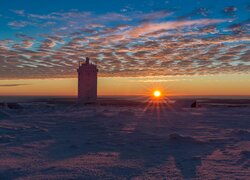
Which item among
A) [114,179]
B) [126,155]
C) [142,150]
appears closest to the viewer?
[114,179]

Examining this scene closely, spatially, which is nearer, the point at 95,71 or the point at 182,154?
the point at 182,154

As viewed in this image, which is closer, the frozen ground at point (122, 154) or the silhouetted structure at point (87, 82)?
the frozen ground at point (122, 154)

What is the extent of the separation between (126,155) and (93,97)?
25701 mm

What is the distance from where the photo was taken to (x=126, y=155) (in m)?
8.21

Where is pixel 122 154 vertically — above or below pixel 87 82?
below

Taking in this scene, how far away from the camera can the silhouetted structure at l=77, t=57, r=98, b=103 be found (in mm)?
32844

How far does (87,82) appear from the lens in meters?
32.9

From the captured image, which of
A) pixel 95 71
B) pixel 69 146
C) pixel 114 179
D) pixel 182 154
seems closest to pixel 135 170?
pixel 114 179

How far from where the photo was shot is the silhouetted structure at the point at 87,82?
108 ft

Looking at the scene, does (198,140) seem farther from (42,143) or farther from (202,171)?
(42,143)

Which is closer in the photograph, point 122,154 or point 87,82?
point 122,154

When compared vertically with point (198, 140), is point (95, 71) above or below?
above

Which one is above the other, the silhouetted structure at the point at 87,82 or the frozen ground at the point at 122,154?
the silhouetted structure at the point at 87,82

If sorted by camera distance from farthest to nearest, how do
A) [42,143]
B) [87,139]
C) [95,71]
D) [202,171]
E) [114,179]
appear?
[95,71] → [87,139] → [42,143] → [202,171] → [114,179]
